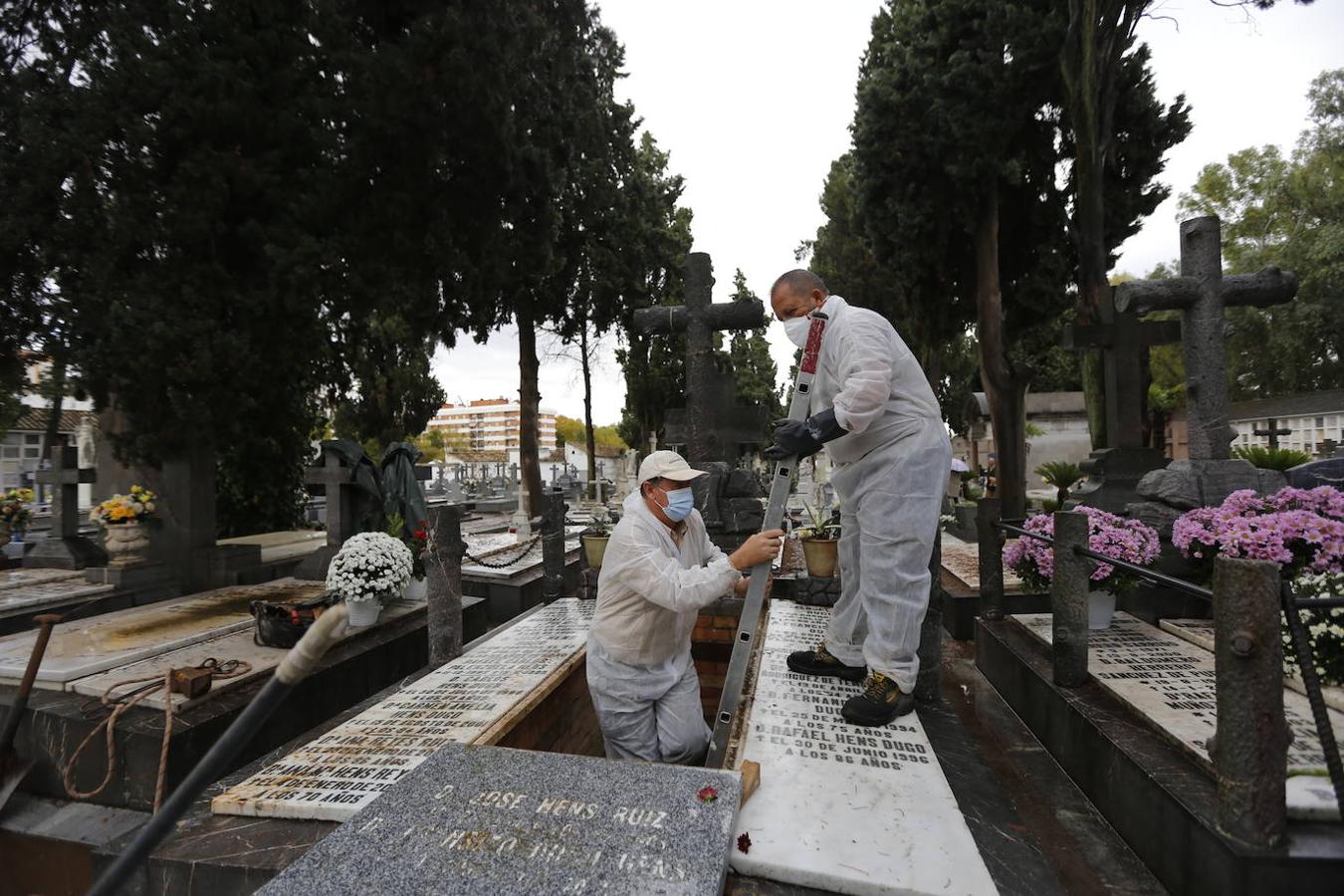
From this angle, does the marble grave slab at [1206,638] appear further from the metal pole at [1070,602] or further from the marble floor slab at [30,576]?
the marble floor slab at [30,576]

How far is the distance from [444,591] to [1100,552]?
4249 millimetres

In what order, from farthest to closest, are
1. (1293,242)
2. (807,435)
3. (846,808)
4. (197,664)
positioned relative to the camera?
(1293,242)
(197,664)
(807,435)
(846,808)

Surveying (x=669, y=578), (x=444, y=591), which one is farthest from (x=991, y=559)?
(x=444, y=591)

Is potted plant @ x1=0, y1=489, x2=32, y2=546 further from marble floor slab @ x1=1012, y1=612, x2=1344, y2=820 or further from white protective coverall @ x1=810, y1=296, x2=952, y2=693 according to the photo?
marble floor slab @ x1=1012, y1=612, x2=1344, y2=820

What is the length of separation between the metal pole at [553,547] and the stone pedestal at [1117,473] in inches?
213

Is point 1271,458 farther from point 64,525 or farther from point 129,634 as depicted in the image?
point 64,525

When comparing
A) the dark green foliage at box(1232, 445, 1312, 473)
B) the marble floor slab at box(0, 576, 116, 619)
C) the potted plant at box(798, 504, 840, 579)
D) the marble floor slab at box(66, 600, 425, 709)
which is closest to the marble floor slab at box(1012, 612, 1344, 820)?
the potted plant at box(798, 504, 840, 579)

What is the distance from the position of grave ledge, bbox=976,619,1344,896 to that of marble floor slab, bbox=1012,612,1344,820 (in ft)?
0.20

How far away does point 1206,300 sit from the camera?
6.02 m

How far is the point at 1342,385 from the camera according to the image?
85.0 ft

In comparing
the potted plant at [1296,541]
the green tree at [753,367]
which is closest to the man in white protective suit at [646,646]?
the potted plant at [1296,541]

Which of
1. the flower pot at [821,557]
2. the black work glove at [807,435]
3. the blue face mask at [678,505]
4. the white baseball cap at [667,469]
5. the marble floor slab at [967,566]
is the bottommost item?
the marble floor slab at [967,566]

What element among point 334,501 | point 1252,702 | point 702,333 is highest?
point 702,333

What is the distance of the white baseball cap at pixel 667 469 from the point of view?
3066mm
